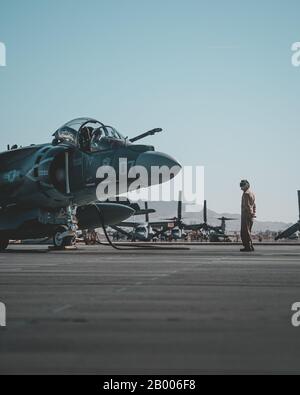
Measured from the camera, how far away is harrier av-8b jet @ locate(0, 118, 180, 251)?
17344 millimetres

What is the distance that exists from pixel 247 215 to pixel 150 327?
12200 millimetres

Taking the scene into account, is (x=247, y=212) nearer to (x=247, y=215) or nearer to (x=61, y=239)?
(x=247, y=215)

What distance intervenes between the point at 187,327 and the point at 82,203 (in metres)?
15.1

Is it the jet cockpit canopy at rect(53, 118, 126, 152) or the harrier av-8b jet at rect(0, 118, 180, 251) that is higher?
the jet cockpit canopy at rect(53, 118, 126, 152)

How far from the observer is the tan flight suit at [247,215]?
15.6 meters

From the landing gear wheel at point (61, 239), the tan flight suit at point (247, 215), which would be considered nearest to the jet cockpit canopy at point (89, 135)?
the landing gear wheel at point (61, 239)

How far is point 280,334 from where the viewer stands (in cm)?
337

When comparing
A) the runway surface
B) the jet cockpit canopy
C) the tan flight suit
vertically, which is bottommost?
the runway surface

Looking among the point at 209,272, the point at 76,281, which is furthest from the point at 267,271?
the point at 76,281

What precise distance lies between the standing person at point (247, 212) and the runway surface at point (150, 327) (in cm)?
898

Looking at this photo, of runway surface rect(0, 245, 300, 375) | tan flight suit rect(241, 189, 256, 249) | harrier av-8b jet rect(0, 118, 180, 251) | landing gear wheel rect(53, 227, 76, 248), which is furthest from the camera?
landing gear wheel rect(53, 227, 76, 248)

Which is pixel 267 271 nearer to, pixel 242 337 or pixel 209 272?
pixel 209 272

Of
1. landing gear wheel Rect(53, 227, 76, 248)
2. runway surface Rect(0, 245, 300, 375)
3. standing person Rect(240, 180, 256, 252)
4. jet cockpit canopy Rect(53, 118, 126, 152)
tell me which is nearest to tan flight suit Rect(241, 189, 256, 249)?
standing person Rect(240, 180, 256, 252)

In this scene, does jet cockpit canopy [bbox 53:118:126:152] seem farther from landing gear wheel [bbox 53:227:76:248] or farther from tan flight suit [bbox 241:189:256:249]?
tan flight suit [bbox 241:189:256:249]
